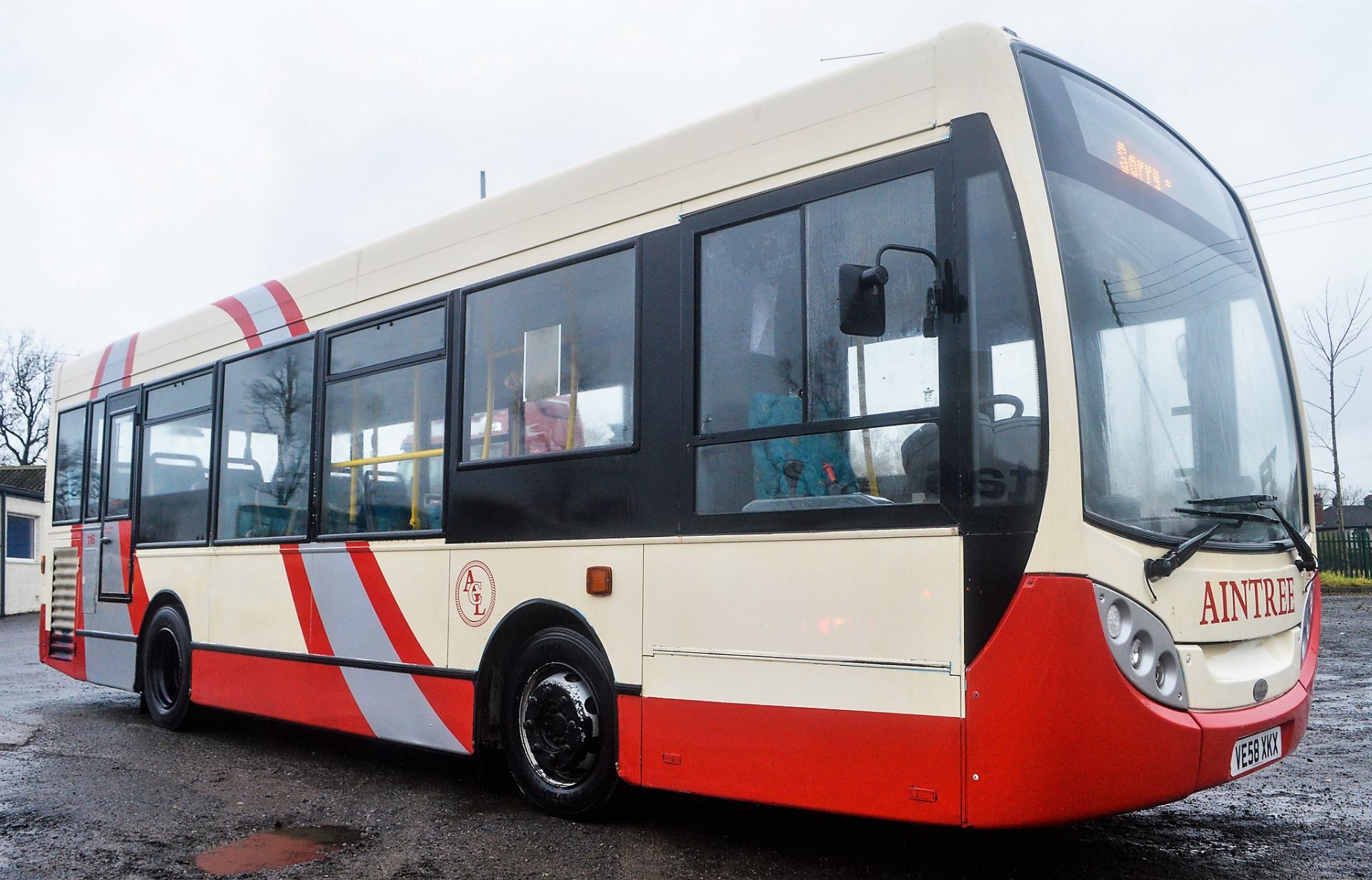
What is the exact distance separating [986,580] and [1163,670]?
681 millimetres

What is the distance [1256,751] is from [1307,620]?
3.08 feet

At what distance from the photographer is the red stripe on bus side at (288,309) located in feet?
25.8

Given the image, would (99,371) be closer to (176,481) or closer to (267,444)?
(176,481)

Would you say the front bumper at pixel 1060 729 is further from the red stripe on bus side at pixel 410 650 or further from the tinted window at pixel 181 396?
the tinted window at pixel 181 396

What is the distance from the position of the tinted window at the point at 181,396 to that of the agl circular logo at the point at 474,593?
361cm

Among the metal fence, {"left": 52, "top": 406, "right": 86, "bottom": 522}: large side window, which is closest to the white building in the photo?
{"left": 52, "top": 406, "right": 86, "bottom": 522}: large side window

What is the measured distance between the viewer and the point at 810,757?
4.50m

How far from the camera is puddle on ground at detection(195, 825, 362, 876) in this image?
5.01 m

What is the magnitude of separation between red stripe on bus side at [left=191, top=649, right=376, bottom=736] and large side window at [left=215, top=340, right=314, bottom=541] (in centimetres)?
85

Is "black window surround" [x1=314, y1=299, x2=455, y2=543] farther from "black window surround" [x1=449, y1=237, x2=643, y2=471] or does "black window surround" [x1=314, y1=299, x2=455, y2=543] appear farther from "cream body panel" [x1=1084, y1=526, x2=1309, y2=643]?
"cream body panel" [x1=1084, y1=526, x2=1309, y2=643]

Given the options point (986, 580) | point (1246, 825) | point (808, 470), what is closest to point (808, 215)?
point (808, 470)

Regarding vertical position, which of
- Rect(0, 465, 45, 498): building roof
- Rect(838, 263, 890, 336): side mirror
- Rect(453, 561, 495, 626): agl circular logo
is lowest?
Rect(453, 561, 495, 626): agl circular logo

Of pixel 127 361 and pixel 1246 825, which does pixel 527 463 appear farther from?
pixel 127 361

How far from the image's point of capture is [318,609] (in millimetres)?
7262
